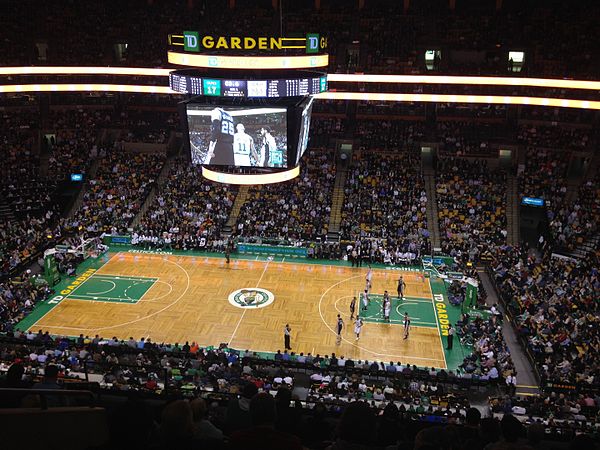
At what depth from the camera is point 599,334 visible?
21859 millimetres

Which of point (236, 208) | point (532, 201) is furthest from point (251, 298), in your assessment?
point (532, 201)

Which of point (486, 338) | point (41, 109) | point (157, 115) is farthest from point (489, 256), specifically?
point (41, 109)

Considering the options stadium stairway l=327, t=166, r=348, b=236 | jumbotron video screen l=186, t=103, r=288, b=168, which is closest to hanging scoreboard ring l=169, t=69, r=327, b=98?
jumbotron video screen l=186, t=103, r=288, b=168

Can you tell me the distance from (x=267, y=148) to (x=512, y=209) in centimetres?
1759

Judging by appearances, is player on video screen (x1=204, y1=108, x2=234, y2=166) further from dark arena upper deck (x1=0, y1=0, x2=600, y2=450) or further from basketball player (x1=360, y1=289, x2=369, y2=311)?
basketball player (x1=360, y1=289, x2=369, y2=311)

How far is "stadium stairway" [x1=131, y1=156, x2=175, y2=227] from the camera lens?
37.2 meters

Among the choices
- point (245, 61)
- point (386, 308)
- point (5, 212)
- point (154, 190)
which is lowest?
point (386, 308)

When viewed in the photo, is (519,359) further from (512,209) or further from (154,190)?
(154,190)

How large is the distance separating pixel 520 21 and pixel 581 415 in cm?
3284

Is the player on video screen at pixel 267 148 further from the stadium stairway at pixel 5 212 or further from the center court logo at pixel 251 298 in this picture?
the stadium stairway at pixel 5 212

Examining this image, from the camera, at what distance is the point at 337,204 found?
123 feet

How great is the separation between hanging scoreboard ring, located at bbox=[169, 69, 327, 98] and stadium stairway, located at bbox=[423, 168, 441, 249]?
13.2 metres

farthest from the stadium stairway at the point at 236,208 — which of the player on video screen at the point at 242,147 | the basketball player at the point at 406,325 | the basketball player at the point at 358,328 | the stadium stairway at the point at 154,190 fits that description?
the basketball player at the point at 406,325

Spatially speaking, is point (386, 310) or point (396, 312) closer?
point (386, 310)
